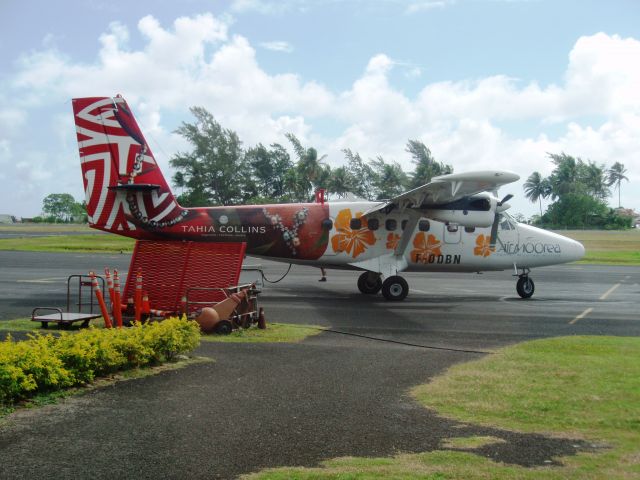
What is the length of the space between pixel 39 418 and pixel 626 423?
6.49 metres

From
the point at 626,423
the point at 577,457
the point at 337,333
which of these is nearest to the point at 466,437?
the point at 577,457

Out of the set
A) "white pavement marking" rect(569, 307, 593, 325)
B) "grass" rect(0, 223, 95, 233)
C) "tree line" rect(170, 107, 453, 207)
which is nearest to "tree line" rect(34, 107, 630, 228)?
"tree line" rect(170, 107, 453, 207)

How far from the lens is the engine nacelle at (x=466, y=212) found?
19.3m

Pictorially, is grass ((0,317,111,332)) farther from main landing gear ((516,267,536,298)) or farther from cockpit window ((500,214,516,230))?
cockpit window ((500,214,516,230))

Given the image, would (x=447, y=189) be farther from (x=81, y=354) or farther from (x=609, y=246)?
(x=609, y=246)

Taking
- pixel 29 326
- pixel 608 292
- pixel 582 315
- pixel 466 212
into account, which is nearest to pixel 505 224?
pixel 466 212

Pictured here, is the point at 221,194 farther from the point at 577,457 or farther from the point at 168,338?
the point at 577,457

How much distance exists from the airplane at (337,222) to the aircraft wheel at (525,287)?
0.03 metres

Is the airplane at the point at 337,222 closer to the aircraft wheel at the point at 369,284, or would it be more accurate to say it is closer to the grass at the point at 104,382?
the aircraft wheel at the point at 369,284

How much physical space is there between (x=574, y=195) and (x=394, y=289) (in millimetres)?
74516

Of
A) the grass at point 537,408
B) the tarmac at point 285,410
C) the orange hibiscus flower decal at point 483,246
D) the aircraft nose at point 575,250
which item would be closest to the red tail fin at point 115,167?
the tarmac at point 285,410

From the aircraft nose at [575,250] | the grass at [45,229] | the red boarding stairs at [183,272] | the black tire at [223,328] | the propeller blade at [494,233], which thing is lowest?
the black tire at [223,328]

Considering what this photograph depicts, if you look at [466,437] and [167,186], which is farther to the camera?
[167,186]

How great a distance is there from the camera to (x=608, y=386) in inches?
340
